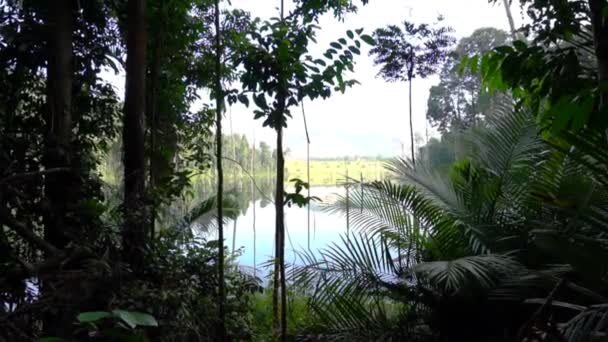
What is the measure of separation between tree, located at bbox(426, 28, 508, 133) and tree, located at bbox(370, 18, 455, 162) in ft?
1.74

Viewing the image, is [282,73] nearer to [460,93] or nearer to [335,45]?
[335,45]

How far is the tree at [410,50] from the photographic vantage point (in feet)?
13.8

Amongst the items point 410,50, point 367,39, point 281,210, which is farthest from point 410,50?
point 281,210

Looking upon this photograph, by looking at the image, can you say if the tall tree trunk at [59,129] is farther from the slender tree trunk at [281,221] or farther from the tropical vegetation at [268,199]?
the slender tree trunk at [281,221]

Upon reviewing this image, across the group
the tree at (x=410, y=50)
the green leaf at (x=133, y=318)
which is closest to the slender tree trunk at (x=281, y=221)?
the green leaf at (x=133, y=318)

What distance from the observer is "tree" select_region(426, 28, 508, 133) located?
16.1 ft

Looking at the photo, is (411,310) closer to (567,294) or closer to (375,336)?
(375,336)

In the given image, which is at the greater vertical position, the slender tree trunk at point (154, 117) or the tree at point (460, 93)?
the tree at point (460, 93)

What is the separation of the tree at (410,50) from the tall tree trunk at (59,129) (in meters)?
2.83

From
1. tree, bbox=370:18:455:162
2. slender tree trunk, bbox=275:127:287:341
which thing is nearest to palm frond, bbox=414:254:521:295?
slender tree trunk, bbox=275:127:287:341

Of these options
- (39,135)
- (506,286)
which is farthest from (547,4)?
(39,135)

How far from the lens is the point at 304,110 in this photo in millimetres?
2463

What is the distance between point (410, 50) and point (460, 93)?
113cm

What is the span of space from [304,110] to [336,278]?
0.96 metres
